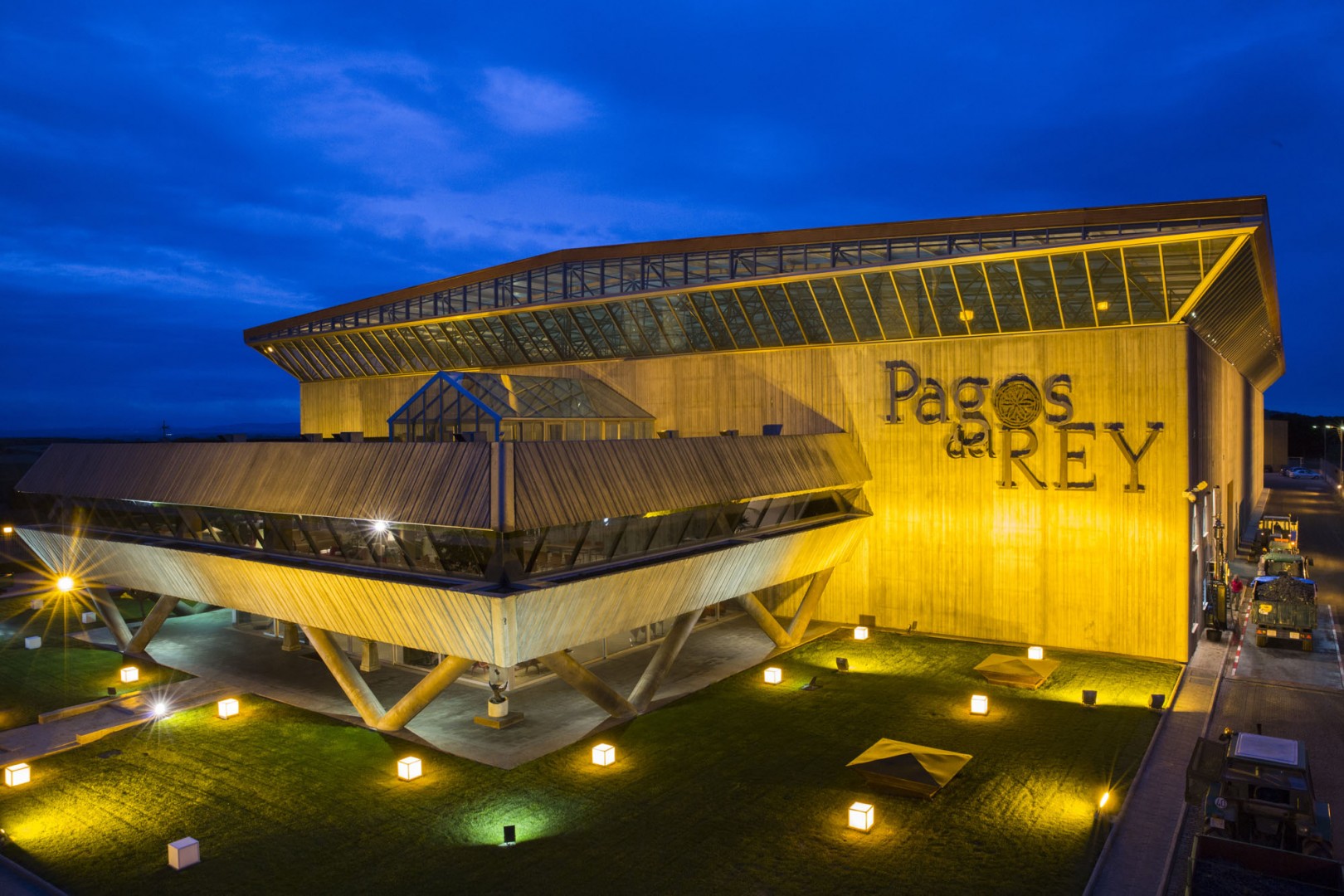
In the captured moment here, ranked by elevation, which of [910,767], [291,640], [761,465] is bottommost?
[910,767]

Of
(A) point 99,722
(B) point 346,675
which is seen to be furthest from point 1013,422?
(A) point 99,722

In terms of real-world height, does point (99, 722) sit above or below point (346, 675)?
below

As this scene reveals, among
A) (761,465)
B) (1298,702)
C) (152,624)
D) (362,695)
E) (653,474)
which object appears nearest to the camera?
(653,474)

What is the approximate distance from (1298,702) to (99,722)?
97.9ft

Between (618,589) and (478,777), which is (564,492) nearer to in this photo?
(618,589)

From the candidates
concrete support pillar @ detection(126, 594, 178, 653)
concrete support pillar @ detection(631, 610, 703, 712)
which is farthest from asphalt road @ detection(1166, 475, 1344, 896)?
concrete support pillar @ detection(126, 594, 178, 653)

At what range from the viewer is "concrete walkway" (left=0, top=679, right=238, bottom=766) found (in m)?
18.6

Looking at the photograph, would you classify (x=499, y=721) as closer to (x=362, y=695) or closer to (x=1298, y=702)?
(x=362, y=695)

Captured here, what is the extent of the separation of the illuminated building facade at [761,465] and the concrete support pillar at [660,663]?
9cm

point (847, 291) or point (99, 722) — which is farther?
point (847, 291)

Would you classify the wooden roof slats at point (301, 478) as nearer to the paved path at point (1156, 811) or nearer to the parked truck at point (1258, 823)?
the paved path at point (1156, 811)

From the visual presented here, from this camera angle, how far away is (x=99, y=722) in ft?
66.4

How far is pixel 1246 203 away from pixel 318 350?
39482 millimetres

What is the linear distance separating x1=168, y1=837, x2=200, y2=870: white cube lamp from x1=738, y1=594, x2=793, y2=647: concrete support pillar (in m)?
14.4
